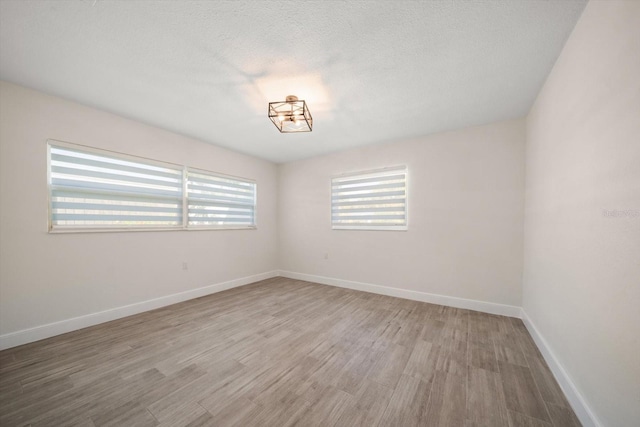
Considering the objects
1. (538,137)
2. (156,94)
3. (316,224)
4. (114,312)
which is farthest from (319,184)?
(114,312)

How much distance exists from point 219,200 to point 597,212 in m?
4.53

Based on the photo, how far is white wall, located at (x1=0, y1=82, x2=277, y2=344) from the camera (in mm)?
2195

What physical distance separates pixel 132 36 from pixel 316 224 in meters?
3.67

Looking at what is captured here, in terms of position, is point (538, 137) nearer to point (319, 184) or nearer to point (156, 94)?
→ point (319, 184)

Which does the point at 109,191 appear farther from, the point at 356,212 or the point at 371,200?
the point at 371,200

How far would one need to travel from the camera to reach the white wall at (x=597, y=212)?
1029mm

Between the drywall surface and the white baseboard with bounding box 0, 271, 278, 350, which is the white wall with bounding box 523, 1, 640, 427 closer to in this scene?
the drywall surface

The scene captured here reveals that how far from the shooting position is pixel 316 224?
15.3 feet

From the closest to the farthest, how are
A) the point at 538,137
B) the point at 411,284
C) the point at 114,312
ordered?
the point at 538,137, the point at 114,312, the point at 411,284

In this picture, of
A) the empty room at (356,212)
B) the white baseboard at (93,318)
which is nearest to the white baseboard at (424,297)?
the empty room at (356,212)

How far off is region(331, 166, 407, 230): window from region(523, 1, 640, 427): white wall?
186 centimetres

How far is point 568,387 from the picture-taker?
1.54m

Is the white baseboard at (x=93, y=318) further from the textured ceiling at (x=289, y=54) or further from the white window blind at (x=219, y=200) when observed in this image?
the textured ceiling at (x=289, y=54)

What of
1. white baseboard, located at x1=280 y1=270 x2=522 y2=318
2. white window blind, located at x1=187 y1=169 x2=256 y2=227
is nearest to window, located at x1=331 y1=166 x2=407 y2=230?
white baseboard, located at x1=280 y1=270 x2=522 y2=318
